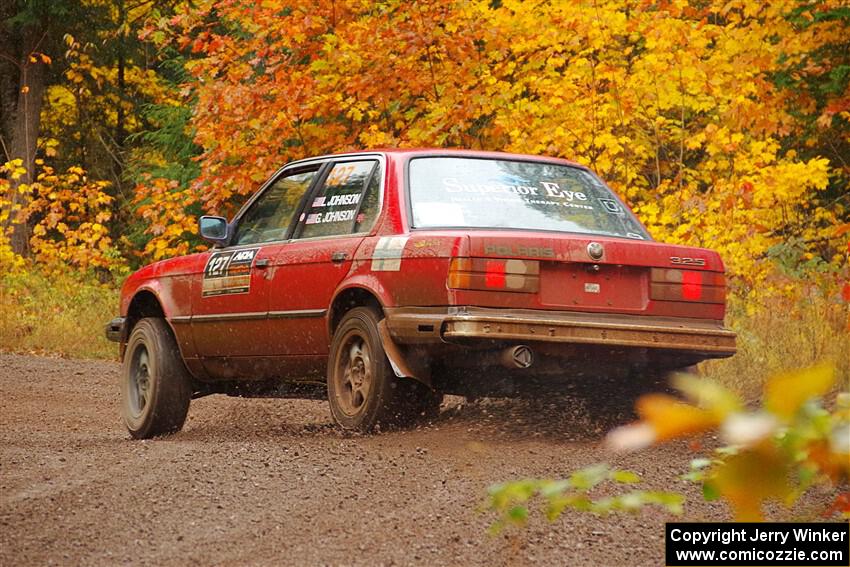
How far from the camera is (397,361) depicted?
6941 millimetres

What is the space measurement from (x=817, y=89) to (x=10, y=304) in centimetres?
1119

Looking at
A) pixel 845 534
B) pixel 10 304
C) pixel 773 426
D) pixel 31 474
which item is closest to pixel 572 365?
pixel 31 474

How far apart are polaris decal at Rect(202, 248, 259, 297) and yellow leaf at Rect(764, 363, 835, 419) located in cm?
717

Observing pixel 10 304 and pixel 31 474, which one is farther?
pixel 10 304

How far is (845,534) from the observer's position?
7.83 ft

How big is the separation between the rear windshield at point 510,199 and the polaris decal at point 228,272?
1401 mm

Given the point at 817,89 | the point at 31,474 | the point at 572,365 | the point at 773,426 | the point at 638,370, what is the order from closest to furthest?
the point at 773,426 → the point at 31,474 → the point at 572,365 → the point at 638,370 → the point at 817,89

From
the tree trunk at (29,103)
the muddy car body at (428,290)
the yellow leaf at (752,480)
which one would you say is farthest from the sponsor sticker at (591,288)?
the tree trunk at (29,103)

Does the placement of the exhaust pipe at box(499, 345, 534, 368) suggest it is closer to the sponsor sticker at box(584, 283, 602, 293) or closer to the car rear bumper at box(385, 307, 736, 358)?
the car rear bumper at box(385, 307, 736, 358)

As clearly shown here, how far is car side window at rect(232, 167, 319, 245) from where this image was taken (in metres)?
8.33

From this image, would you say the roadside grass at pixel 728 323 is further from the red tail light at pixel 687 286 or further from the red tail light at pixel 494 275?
the red tail light at pixel 494 275

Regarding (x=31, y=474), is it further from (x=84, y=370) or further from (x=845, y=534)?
(x=84, y=370)

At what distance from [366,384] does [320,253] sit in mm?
943

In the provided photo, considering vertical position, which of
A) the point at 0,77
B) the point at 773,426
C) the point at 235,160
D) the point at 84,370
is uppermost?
the point at 0,77
